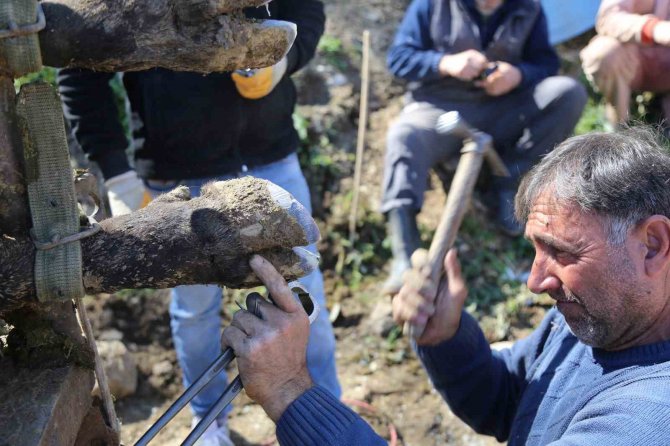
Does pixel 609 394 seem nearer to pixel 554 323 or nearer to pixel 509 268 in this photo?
pixel 554 323

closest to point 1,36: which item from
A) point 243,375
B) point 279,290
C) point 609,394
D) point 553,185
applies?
point 279,290

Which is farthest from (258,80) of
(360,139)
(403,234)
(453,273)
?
(360,139)

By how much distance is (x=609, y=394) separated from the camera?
1.69 meters

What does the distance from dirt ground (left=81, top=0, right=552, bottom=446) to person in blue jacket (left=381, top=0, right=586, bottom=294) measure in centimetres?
38

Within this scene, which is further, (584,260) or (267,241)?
(584,260)

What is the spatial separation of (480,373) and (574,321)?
0.48 m

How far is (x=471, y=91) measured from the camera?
14.4 feet

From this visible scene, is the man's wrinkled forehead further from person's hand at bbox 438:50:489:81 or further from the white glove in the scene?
person's hand at bbox 438:50:489:81

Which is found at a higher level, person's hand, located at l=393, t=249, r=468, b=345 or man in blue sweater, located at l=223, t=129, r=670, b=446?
man in blue sweater, located at l=223, t=129, r=670, b=446

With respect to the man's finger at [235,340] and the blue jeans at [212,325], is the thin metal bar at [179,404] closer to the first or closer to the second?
the man's finger at [235,340]

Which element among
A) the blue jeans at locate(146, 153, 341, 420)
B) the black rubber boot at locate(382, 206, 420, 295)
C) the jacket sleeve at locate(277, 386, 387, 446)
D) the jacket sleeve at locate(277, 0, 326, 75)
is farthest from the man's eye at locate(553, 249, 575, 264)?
the black rubber boot at locate(382, 206, 420, 295)

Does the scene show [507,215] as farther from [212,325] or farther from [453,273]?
[453,273]

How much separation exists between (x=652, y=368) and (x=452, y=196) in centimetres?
82

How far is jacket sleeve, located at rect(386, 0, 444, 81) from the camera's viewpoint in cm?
432
